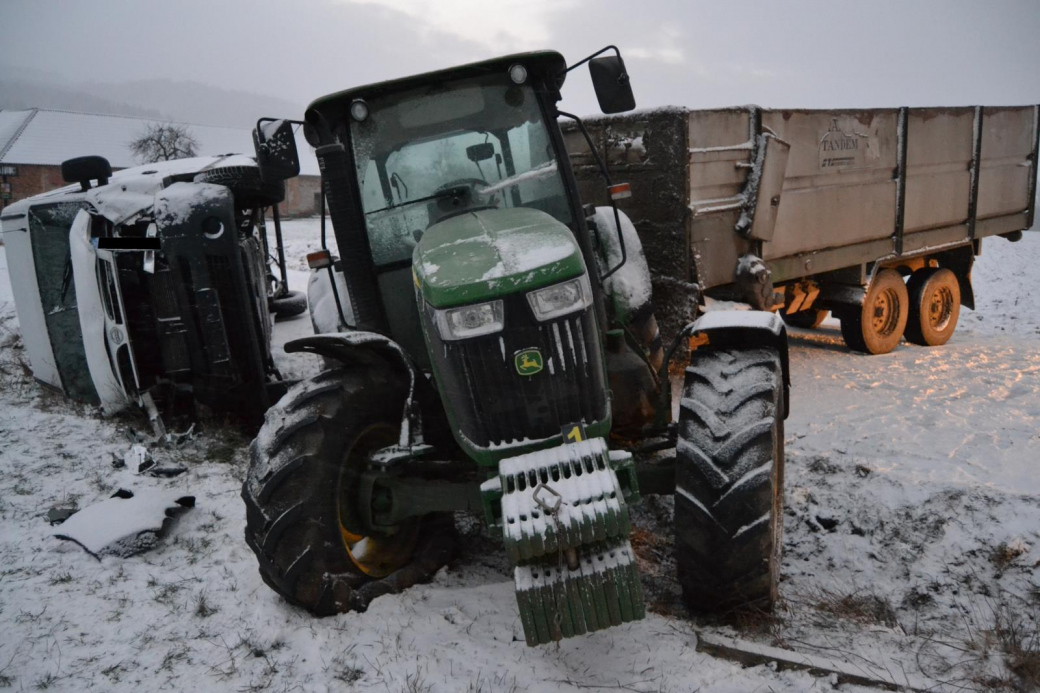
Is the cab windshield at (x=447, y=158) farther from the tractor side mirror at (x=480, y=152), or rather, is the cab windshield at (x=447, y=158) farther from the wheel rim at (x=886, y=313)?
the wheel rim at (x=886, y=313)

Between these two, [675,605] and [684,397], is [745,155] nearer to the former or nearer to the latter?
[684,397]

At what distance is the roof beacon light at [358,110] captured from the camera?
160 inches

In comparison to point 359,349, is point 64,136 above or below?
above

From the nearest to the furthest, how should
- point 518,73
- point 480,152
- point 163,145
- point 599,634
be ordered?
1. point 599,634
2. point 518,73
3. point 480,152
4. point 163,145

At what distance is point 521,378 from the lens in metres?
3.22

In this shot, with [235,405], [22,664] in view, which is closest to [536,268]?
[22,664]

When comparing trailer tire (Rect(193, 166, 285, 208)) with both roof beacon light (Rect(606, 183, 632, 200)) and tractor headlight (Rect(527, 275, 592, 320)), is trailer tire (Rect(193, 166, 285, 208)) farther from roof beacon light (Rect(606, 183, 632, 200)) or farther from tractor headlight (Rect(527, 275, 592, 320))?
tractor headlight (Rect(527, 275, 592, 320))

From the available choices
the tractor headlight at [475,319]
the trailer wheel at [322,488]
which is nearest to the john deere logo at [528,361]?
the tractor headlight at [475,319]

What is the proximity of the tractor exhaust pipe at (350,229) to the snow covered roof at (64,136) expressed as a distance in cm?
4433

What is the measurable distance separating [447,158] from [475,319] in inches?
53.8

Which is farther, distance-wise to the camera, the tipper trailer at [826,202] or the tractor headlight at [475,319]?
the tipper trailer at [826,202]

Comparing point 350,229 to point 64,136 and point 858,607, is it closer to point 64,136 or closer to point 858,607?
point 858,607

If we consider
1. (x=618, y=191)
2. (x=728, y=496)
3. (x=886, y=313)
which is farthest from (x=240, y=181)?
(x=886, y=313)

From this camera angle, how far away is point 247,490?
11.7 ft
